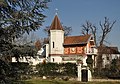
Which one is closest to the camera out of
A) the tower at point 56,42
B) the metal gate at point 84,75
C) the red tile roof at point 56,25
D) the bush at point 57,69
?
the metal gate at point 84,75

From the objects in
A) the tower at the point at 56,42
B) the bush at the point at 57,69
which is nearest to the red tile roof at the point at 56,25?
the tower at the point at 56,42

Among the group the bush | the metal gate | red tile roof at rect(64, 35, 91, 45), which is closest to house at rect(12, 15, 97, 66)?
red tile roof at rect(64, 35, 91, 45)

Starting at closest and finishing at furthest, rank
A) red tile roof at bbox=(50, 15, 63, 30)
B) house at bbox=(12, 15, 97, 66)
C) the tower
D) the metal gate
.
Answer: the metal gate, house at bbox=(12, 15, 97, 66), the tower, red tile roof at bbox=(50, 15, 63, 30)

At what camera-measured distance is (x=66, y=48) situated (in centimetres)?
6231

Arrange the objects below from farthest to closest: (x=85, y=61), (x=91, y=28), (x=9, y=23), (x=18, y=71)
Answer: (x=91, y=28) → (x=85, y=61) → (x=18, y=71) → (x=9, y=23)

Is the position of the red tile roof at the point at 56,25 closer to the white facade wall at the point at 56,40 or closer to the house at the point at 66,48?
the house at the point at 66,48

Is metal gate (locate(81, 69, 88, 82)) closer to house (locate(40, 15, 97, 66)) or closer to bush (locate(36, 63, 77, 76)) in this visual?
bush (locate(36, 63, 77, 76))

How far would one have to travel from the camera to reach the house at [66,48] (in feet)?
198

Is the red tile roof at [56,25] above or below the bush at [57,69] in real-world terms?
above

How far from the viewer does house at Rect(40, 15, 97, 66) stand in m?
60.2

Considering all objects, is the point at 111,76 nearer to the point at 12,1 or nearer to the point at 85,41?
the point at 85,41

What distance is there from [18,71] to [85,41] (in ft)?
171

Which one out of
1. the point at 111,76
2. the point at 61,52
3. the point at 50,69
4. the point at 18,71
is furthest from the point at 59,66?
the point at 18,71

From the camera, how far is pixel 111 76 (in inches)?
1813
